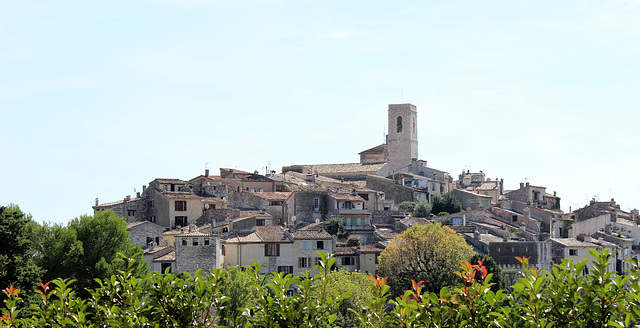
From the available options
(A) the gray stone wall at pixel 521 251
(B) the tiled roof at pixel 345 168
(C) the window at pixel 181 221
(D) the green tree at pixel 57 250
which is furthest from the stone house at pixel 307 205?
(D) the green tree at pixel 57 250

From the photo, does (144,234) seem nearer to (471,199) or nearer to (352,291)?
(352,291)

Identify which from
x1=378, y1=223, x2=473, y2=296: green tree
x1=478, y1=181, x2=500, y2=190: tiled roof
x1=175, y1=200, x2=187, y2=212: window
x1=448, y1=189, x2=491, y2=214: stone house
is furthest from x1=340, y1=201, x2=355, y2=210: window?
x1=478, y1=181, x2=500, y2=190: tiled roof

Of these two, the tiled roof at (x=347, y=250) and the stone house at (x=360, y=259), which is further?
the tiled roof at (x=347, y=250)

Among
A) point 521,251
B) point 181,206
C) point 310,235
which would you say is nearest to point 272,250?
point 310,235

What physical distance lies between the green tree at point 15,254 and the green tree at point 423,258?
21.9 meters

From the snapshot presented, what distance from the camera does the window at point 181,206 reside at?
58031 millimetres

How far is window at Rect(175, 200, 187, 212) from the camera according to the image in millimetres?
58031

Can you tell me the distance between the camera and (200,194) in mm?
62062

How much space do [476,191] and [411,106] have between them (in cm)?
2509

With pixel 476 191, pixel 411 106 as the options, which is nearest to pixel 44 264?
pixel 476 191

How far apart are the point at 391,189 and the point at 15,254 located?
46.2 meters

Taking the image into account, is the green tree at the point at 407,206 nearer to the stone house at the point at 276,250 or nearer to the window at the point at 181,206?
the stone house at the point at 276,250

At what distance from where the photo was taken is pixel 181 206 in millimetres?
58250

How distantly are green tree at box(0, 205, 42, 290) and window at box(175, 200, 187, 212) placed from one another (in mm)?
21554
